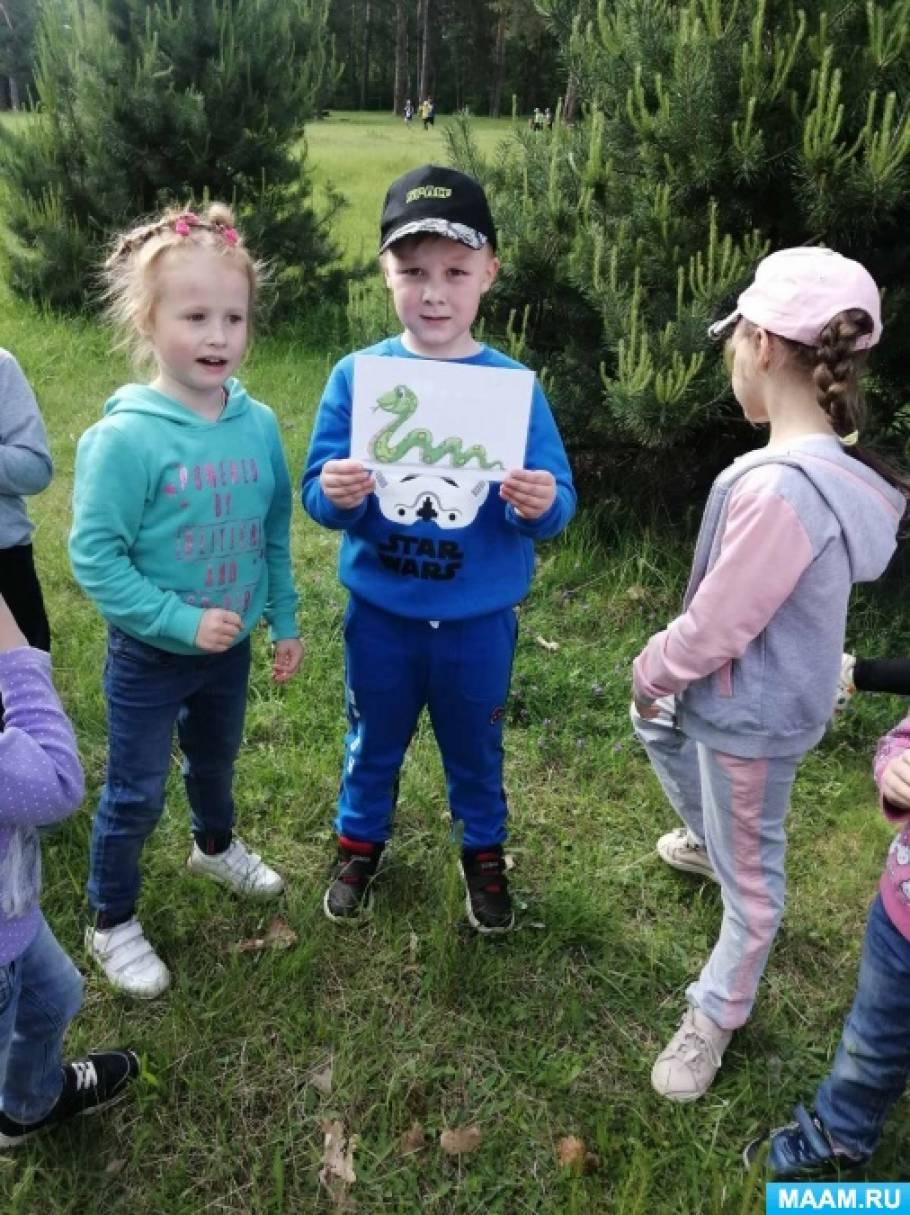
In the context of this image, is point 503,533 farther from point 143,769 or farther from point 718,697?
point 143,769

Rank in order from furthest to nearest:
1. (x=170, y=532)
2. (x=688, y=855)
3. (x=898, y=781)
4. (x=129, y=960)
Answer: (x=688, y=855)
(x=129, y=960)
(x=170, y=532)
(x=898, y=781)

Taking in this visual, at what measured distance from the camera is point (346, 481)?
1.99 metres

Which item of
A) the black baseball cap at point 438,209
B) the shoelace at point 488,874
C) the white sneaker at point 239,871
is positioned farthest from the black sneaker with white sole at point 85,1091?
the black baseball cap at point 438,209

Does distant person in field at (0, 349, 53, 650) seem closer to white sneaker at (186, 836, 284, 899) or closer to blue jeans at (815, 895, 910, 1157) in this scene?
white sneaker at (186, 836, 284, 899)

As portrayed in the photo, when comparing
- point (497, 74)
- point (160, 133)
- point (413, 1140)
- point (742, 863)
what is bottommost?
point (413, 1140)

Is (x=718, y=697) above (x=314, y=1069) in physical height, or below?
above

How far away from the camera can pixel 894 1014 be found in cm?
165

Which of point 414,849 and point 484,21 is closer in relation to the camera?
point 414,849

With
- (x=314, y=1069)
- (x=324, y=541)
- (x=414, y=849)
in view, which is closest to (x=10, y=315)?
(x=324, y=541)

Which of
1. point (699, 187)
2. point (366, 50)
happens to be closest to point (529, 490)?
point (699, 187)

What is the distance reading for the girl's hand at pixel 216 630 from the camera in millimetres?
1960

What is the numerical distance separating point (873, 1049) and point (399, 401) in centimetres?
156

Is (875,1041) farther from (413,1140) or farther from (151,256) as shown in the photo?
(151,256)

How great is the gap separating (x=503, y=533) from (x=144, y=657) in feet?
2.85
